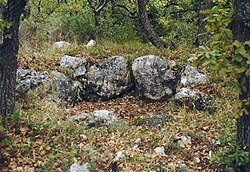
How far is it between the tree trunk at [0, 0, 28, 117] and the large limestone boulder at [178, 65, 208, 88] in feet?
11.4

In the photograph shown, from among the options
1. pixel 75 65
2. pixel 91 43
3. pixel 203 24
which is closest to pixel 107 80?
pixel 75 65

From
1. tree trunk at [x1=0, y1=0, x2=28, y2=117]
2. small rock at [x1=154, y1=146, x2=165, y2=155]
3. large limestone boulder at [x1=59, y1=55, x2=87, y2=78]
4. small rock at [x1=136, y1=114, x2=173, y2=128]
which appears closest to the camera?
small rock at [x1=154, y1=146, x2=165, y2=155]

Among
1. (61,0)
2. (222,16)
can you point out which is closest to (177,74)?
(222,16)

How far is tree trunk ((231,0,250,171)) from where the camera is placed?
4.08 m

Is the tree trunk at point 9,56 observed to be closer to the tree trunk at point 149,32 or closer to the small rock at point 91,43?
the small rock at point 91,43

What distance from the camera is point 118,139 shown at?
215 inches

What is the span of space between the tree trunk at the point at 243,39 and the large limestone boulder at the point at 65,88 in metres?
3.95

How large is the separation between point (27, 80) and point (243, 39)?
14.2ft

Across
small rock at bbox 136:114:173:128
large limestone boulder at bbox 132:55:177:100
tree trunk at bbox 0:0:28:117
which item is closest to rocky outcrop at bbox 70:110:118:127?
small rock at bbox 136:114:173:128

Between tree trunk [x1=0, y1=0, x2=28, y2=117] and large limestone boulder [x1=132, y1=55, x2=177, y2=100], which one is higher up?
tree trunk [x1=0, y1=0, x2=28, y2=117]

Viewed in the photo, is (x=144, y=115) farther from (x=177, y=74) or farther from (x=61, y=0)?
(x=61, y=0)

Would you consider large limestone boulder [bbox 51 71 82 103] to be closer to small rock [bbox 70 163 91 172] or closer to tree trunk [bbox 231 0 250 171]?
small rock [bbox 70 163 91 172]

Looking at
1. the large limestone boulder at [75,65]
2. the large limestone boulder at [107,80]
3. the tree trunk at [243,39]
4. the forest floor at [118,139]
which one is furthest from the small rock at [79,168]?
the large limestone boulder at [75,65]

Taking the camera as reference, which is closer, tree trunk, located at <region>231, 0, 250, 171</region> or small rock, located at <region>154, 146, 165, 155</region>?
tree trunk, located at <region>231, 0, 250, 171</region>
